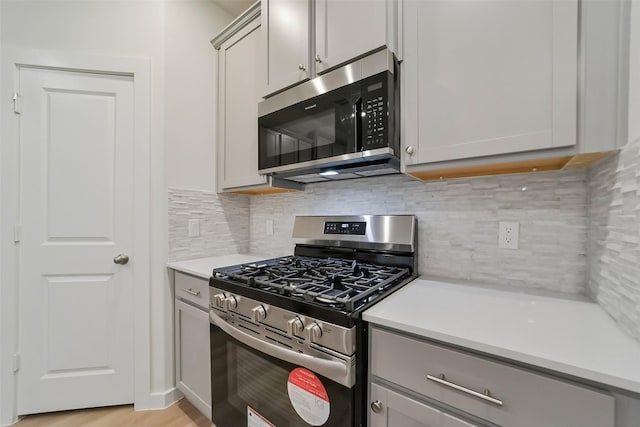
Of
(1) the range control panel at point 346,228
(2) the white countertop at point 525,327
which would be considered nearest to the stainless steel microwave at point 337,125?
(1) the range control panel at point 346,228

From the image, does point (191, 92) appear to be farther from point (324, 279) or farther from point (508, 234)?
point (508, 234)

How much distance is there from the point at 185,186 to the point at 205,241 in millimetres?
417

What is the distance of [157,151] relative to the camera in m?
1.74

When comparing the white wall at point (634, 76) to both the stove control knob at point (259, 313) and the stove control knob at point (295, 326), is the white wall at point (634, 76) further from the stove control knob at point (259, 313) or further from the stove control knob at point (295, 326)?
the stove control knob at point (259, 313)

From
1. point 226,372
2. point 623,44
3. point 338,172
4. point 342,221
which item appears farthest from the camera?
point 342,221

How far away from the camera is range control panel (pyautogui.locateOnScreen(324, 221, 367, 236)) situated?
1457 mm

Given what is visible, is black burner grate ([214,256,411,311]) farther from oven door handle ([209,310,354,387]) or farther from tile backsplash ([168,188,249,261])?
tile backsplash ([168,188,249,261])

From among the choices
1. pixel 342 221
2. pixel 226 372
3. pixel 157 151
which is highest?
pixel 157 151

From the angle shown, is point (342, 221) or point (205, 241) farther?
point (205, 241)

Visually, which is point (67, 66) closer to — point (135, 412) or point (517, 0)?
point (135, 412)

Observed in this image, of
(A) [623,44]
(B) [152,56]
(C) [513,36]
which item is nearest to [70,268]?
(B) [152,56]

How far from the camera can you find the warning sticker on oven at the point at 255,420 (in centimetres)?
109

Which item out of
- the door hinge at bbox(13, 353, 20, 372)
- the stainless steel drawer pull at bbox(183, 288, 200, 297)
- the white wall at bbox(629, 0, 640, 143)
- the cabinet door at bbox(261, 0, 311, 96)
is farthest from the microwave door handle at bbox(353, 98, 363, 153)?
the door hinge at bbox(13, 353, 20, 372)

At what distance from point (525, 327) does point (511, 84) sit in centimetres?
75
